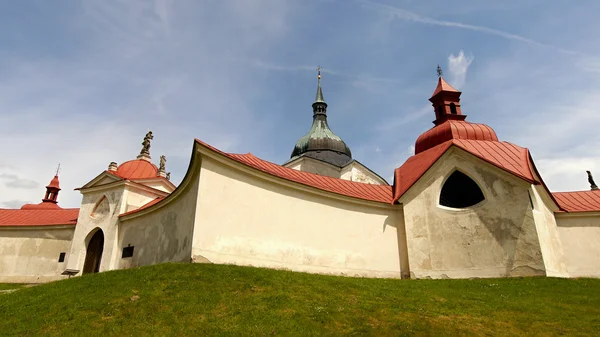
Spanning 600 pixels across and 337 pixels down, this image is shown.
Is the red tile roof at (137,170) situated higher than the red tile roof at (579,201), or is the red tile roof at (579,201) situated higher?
the red tile roof at (137,170)

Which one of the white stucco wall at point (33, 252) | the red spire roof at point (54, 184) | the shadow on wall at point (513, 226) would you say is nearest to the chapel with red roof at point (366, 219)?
the shadow on wall at point (513, 226)

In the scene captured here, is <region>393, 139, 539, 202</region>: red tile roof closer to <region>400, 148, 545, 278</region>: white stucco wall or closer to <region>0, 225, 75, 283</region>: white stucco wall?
<region>400, 148, 545, 278</region>: white stucco wall

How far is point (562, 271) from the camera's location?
15125 mm

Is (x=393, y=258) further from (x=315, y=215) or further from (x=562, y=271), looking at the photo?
(x=562, y=271)

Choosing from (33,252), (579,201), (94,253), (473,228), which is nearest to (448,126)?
(473,228)

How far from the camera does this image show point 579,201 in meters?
17.9

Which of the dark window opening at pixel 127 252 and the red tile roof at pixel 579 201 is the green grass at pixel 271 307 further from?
the dark window opening at pixel 127 252

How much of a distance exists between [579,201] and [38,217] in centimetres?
2936

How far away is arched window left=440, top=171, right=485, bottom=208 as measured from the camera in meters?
16.3

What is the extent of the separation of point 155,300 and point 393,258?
34.2 feet

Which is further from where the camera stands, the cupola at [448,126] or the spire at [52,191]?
the spire at [52,191]

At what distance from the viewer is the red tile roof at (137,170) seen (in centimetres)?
2203

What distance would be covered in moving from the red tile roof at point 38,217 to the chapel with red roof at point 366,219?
309 centimetres

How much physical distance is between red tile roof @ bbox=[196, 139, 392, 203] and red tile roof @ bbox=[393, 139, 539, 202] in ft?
2.60
